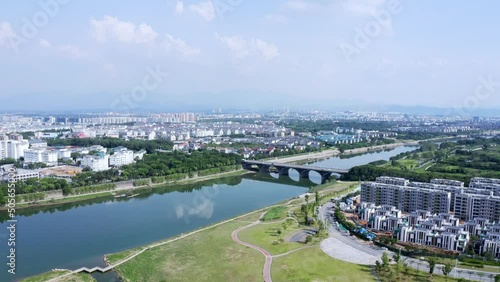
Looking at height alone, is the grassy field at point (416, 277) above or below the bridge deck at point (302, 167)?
above

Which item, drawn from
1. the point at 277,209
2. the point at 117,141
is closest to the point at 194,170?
the point at 277,209

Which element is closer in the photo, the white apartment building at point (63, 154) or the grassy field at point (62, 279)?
Result: the grassy field at point (62, 279)

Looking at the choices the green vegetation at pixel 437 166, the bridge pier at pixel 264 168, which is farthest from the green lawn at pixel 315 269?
the bridge pier at pixel 264 168

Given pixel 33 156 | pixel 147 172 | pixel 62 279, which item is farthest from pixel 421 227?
pixel 33 156

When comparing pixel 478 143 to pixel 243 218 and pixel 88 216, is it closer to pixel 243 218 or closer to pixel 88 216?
pixel 243 218

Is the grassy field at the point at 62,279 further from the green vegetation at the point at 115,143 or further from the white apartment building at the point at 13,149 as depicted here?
the green vegetation at the point at 115,143

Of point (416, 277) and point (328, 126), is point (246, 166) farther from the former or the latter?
point (328, 126)
